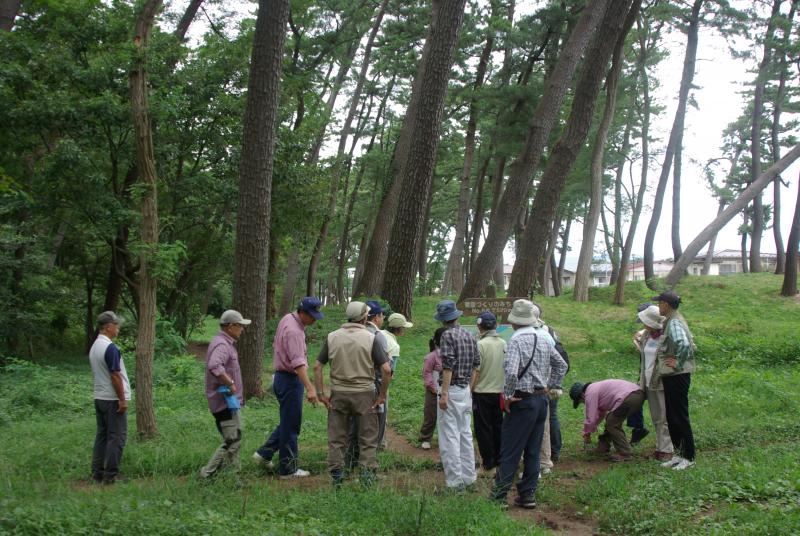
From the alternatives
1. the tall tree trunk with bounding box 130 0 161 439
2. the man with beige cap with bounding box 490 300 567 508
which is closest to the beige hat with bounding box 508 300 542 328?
the man with beige cap with bounding box 490 300 567 508

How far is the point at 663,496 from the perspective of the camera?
237 inches

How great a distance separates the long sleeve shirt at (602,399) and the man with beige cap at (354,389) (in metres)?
3.19

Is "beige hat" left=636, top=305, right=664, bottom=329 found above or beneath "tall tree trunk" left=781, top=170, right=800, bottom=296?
beneath

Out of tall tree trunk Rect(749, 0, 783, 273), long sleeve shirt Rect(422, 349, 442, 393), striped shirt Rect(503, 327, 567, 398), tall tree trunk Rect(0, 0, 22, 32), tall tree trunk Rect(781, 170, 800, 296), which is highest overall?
tall tree trunk Rect(749, 0, 783, 273)

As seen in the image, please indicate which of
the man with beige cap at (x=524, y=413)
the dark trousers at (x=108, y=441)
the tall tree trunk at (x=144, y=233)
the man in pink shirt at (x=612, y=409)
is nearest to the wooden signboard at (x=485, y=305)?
the man in pink shirt at (x=612, y=409)

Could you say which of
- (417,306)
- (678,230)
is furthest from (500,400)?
(678,230)

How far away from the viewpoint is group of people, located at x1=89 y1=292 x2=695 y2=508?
6273 millimetres

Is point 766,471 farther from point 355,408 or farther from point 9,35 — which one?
point 9,35

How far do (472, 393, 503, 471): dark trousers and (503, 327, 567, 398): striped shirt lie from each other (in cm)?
101

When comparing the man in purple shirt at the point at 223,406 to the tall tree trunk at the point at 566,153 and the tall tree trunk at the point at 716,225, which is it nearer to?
the tall tree trunk at the point at 566,153

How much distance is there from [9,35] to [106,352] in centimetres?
1085

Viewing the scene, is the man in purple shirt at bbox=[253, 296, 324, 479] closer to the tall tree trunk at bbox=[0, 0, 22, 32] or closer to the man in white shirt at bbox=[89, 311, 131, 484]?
the man in white shirt at bbox=[89, 311, 131, 484]

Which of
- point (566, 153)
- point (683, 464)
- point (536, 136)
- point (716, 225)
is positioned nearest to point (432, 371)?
point (683, 464)

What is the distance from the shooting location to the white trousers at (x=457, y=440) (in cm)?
652
